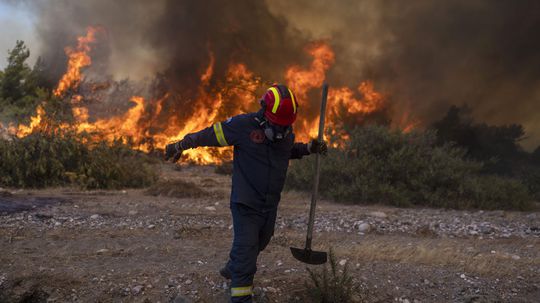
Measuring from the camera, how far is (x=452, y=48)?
18.2 m

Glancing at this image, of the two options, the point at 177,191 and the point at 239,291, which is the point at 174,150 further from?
the point at 177,191

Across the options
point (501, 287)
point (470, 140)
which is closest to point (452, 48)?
point (470, 140)

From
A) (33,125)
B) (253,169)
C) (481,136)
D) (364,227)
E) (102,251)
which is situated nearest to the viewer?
(253,169)

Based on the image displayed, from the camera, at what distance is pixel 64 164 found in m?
9.71

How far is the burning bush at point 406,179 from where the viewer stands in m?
9.13

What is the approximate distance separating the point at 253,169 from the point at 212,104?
13.3 metres

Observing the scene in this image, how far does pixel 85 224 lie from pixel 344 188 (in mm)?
5313

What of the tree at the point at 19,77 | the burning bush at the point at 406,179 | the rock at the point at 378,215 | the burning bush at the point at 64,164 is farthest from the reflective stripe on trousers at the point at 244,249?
the tree at the point at 19,77

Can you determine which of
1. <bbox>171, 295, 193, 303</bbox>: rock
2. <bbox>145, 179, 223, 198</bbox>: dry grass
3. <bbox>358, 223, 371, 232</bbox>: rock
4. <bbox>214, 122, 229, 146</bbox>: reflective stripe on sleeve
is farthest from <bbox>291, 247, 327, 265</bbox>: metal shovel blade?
<bbox>145, 179, 223, 198</bbox>: dry grass

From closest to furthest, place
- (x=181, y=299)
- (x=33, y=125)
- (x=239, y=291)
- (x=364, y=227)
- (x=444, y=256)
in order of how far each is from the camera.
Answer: (x=239, y=291), (x=181, y=299), (x=444, y=256), (x=364, y=227), (x=33, y=125)

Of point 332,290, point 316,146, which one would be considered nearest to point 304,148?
point 316,146

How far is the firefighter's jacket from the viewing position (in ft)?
10.9

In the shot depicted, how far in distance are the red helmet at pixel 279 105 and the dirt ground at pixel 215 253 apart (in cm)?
153

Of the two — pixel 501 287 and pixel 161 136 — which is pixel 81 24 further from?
pixel 501 287
